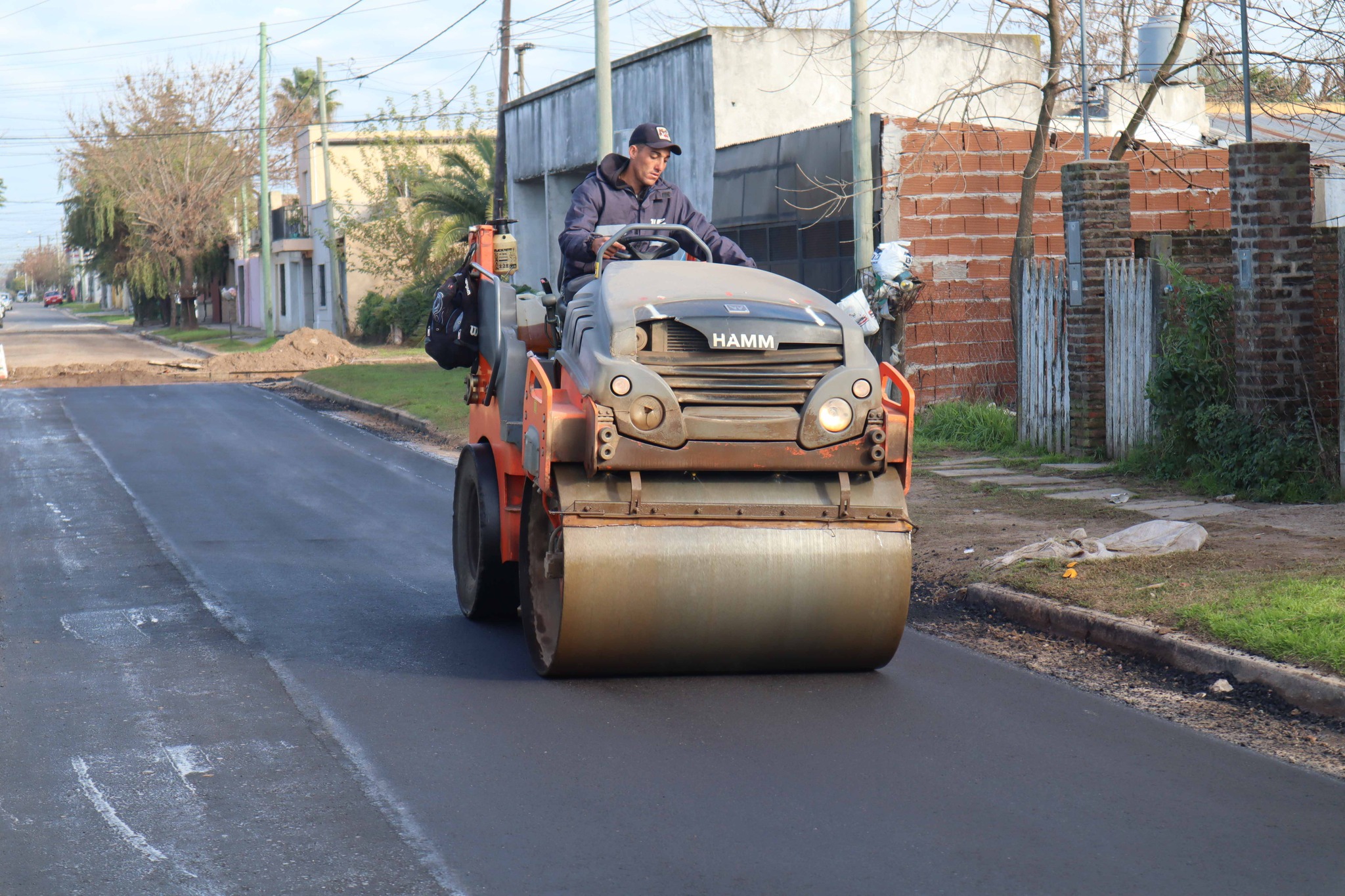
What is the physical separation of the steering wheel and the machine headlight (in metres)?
1.59

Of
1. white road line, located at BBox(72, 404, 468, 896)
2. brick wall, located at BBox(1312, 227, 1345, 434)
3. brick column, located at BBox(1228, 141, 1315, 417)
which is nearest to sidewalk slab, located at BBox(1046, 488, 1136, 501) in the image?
brick column, located at BBox(1228, 141, 1315, 417)

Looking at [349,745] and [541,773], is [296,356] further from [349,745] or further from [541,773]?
[541,773]

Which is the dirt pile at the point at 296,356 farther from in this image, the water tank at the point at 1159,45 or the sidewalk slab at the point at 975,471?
the sidewalk slab at the point at 975,471

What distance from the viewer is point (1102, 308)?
13000 mm

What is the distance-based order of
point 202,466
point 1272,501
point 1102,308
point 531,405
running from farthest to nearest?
point 202,466 → point 1102,308 → point 1272,501 → point 531,405

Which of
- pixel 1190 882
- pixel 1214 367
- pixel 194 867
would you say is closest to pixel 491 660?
pixel 194 867

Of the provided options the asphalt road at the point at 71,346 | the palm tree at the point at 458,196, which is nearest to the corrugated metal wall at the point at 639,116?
the palm tree at the point at 458,196

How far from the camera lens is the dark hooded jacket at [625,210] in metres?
7.63

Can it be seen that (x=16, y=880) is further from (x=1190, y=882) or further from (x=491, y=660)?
(x=1190, y=882)

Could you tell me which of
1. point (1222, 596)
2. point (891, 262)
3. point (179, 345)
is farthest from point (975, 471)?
point (179, 345)

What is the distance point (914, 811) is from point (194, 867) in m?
2.25

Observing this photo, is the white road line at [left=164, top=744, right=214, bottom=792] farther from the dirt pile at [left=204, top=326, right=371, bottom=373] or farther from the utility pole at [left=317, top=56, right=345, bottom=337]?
the utility pole at [left=317, top=56, right=345, bottom=337]

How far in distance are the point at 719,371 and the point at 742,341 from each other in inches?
6.2

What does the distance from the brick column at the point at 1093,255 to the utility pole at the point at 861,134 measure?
223 cm
